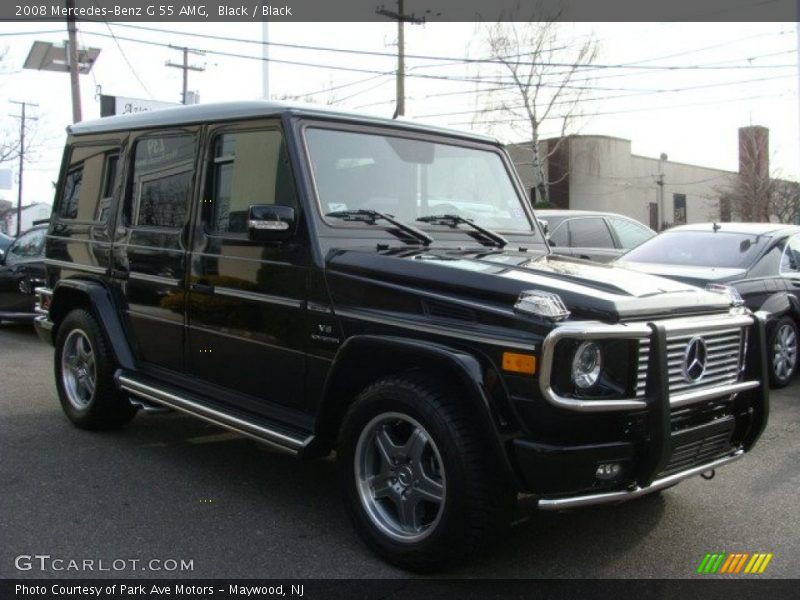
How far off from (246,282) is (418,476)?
154 cm

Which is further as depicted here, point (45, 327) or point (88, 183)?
point (45, 327)

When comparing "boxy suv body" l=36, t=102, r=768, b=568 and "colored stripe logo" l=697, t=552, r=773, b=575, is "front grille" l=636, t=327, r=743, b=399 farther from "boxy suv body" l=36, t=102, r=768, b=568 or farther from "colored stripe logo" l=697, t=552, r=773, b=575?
"colored stripe logo" l=697, t=552, r=773, b=575

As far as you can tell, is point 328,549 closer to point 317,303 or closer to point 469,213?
point 317,303

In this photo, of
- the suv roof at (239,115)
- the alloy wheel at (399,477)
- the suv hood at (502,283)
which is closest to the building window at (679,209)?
the suv roof at (239,115)

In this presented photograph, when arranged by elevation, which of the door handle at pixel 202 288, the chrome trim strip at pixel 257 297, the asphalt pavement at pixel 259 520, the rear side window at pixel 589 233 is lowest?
the asphalt pavement at pixel 259 520

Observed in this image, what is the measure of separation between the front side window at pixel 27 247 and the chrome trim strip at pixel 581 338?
976cm

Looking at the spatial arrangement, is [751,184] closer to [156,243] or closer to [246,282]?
[156,243]

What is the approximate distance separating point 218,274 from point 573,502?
2451 mm

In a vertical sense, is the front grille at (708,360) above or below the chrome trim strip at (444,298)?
below

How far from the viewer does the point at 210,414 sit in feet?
14.5

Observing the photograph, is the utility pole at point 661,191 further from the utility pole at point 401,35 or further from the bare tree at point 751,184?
the utility pole at point 401,35

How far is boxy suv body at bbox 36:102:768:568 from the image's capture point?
3.23 metres

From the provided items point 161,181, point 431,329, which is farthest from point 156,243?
point 431,329

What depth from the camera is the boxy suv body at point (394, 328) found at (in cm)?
323
